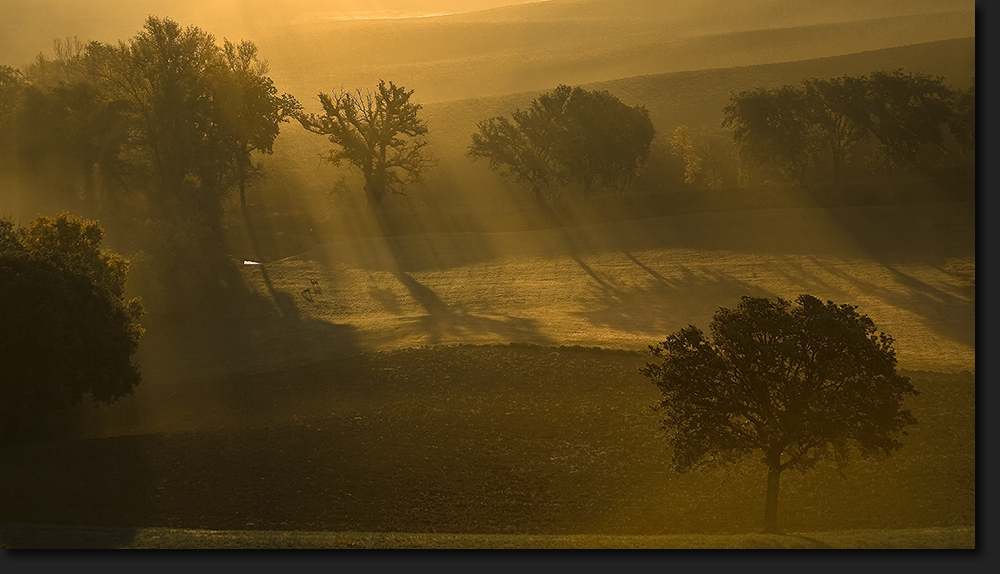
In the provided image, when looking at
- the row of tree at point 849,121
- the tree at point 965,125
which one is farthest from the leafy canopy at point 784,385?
the tree at point 965,125

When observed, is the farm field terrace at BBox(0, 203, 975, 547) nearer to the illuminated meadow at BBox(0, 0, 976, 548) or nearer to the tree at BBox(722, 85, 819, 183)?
the illuminated meadow at BBox(0, 0, 976, 548)

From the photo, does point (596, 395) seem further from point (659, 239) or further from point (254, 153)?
point (254, 153)

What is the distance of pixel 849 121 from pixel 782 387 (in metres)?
69.6

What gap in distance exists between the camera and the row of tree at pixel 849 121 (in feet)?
249

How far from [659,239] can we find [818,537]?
5076 cm

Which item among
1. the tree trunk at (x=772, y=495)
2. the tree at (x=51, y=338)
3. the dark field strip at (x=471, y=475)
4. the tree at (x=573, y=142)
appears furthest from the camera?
the tree at (x=573, y=142)

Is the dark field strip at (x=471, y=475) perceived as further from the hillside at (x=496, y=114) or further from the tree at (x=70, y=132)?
the tree at (x=70, y=132)

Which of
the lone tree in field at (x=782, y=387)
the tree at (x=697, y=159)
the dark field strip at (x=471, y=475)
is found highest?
the tree at (x=697, y=159)

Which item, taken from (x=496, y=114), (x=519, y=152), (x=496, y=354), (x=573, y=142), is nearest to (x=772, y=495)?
(x=496, y=354)

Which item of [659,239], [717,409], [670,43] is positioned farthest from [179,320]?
[670,43]

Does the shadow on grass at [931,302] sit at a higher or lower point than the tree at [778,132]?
lower

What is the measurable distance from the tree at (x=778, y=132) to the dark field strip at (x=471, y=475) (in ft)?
159

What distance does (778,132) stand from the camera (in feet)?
264

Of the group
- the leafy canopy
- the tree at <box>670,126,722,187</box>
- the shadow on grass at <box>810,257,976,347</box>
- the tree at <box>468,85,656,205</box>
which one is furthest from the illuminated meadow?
the tree at <box>468,85,656,205</box>
